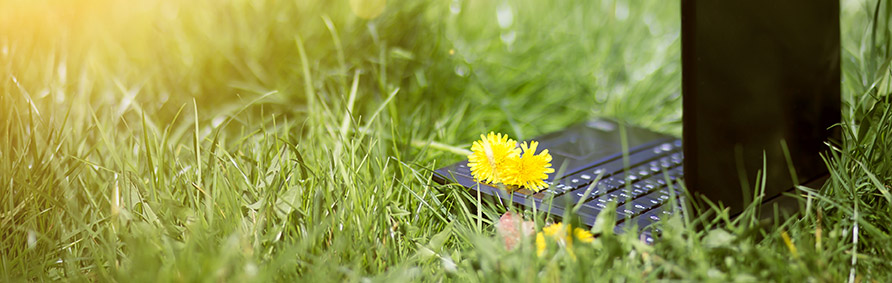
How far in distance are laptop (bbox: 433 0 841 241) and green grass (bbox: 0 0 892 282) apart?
49 millimetres

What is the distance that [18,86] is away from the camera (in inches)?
54.9

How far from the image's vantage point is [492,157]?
1289mm

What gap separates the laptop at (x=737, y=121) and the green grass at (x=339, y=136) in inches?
1.9

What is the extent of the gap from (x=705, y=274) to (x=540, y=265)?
0.20 m

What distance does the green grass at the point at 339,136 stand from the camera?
102cm

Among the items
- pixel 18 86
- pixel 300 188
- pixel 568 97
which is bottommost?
pixel 568 97

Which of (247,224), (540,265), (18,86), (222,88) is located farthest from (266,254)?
(222,88)

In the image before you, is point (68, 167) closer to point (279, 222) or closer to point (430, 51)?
point (279, 222)

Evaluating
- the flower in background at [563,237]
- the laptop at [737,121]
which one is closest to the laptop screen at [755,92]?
the laptop at [737,121]

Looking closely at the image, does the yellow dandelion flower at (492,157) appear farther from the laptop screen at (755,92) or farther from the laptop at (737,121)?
the laptop screen at (755,92)

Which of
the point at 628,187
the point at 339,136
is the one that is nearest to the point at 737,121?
the point at 628,187

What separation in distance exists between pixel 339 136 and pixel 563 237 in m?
0.53

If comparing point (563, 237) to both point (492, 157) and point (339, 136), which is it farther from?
point (339, 136)

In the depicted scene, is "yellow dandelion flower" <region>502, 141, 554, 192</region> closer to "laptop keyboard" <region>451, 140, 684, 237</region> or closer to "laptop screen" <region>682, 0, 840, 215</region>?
"laptop keyboard" <region>451, 140, 684, 237</region>
